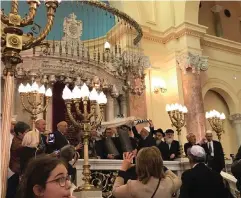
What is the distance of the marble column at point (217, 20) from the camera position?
591 inches

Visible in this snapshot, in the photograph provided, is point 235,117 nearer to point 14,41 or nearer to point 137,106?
point 137,106

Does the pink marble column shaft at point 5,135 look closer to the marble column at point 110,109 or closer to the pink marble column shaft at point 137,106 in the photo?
the marble column at point 110,109

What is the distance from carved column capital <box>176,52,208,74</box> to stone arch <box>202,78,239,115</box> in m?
1.48

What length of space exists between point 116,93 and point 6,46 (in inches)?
259

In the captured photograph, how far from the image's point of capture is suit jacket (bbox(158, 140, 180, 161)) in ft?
23.3

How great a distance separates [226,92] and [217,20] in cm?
370

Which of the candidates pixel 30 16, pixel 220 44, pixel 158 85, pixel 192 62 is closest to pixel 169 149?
pixel 30 16

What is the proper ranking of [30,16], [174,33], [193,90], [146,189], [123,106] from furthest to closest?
[174,33] < [193,90] < [123,106] < [30,16] < [146,189]

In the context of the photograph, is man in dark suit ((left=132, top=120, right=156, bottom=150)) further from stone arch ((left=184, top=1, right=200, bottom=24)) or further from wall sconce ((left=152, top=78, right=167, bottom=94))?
stone arch ((left=184, top=1, right=200, bottom=24))

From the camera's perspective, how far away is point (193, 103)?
446 inches

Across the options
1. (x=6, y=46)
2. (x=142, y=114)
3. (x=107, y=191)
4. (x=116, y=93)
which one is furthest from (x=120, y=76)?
(x=6, y=46)

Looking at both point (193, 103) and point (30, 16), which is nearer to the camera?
point (30, 16)

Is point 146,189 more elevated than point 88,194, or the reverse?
point 146,189

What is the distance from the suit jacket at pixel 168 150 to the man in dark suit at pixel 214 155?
0.74 meters
